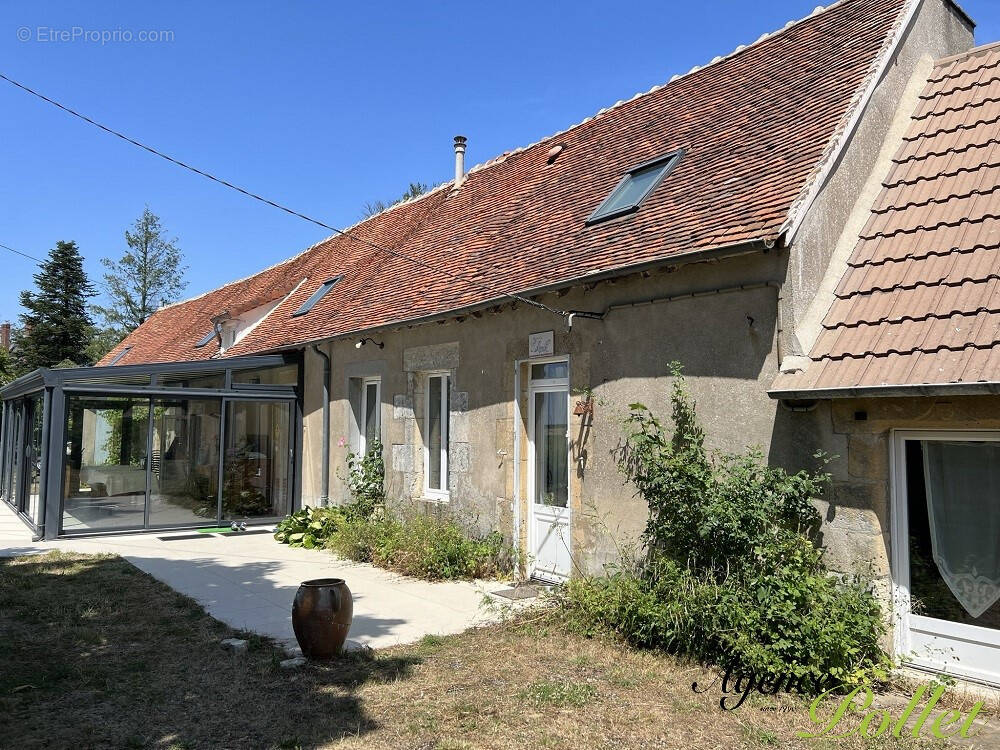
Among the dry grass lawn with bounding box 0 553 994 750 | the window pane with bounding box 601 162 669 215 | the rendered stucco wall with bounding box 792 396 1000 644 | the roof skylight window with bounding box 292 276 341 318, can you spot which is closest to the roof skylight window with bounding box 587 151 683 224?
the window pane with bounding box 601 162 669 215

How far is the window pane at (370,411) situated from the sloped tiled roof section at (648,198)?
1.02 metres

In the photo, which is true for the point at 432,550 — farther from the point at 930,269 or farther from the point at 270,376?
the point at 270,376

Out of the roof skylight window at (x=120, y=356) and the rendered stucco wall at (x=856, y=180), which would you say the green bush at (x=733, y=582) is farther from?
the roof skylight window at (x=120, y=356)

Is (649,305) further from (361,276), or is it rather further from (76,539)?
(76,539)

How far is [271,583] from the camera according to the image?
26.9 ft

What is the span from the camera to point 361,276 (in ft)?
44.2

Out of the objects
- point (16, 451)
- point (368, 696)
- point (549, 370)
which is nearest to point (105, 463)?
point (16, 451)

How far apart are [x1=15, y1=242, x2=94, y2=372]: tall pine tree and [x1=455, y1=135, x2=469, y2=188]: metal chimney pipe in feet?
90.9

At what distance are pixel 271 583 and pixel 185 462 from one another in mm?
4677

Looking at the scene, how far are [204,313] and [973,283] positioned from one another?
64.8ft

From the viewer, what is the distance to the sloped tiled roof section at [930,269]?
479 centimetres

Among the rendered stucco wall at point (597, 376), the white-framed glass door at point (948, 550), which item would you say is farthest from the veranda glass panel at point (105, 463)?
the white-framed glass door at point (948, 550)

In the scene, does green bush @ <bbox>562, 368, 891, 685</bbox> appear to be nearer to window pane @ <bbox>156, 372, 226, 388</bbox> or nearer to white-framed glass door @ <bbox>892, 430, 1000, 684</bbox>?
white-framed glass door @ <bbox>892, 430, 1000, 684</bbox>

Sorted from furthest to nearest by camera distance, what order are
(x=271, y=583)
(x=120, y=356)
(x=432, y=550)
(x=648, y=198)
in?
1. (x=120, y=356)
2. (x=432, y=550)
3. (x=271, y=583)
4. (x=648, y=198)
